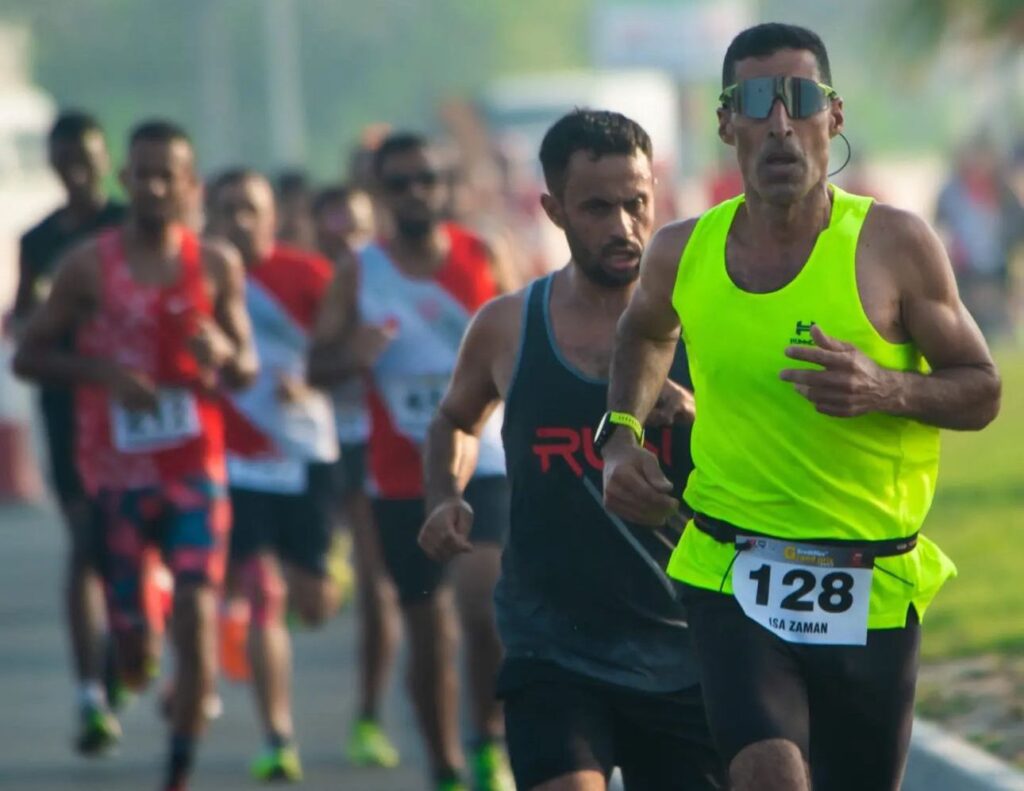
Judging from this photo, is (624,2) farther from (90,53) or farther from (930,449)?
(930,449)

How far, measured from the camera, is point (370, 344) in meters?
8.89

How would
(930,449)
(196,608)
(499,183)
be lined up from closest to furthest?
(930,449), (196,608), (499,183)

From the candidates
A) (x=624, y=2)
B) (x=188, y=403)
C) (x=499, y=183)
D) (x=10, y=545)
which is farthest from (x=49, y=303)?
(x=624, y=2)

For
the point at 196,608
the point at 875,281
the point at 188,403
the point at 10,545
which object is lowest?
the point at 10,545

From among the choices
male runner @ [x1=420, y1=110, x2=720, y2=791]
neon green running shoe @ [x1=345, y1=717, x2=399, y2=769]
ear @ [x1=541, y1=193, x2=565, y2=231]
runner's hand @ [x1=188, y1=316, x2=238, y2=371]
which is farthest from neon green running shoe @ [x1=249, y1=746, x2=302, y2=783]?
ear @ [x1=541, y1=193, x2=565, y2=231]

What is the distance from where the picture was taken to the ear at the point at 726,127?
5281 mm

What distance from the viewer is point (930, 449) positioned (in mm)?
5258

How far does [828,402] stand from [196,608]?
13.9 feet

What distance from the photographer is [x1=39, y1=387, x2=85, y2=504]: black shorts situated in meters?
10.6

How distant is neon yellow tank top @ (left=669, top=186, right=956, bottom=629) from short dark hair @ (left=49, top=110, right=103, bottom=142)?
6.27 m

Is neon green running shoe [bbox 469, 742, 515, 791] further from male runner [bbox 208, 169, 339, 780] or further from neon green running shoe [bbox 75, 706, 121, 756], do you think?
neon green running shoe [bbox 75, 706, 121, 756]

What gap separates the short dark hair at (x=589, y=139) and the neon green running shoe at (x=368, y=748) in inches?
156

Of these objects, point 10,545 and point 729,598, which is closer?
point 729,598

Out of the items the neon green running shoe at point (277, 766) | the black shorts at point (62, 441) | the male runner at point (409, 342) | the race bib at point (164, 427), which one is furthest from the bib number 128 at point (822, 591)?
the black shorts at point (62, 441)
